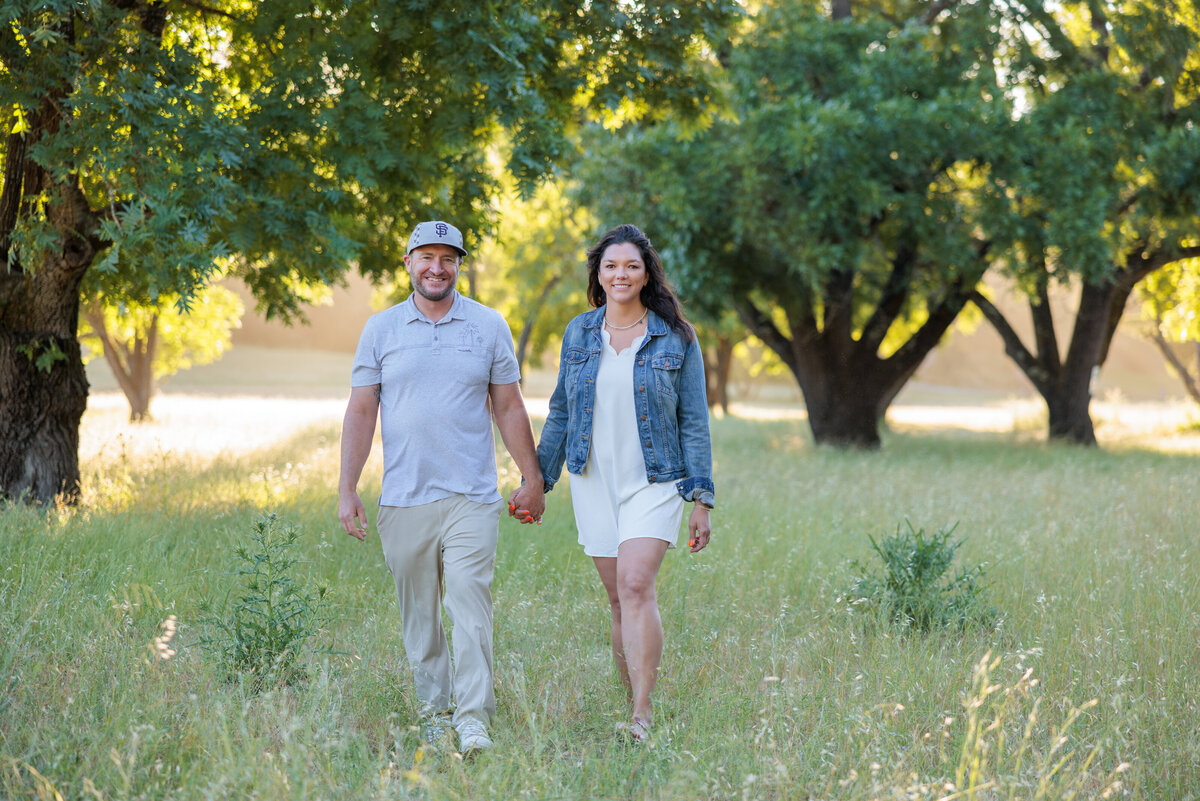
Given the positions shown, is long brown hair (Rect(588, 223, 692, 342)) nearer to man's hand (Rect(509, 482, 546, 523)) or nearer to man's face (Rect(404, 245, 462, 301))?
man's face (Rect(404, 245, 462, 301))

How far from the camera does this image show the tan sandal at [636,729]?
3.79m

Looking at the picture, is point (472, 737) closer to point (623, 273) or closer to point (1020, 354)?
point (623, 273)

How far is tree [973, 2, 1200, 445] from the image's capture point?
1344 cm

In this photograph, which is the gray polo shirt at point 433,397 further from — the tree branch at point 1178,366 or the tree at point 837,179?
the tree branch at point 1178,366

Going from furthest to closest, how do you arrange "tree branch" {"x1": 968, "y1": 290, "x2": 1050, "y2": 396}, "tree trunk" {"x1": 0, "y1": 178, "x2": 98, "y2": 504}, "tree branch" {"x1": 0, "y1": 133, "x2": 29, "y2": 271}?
"tree branch" {"x1": 968, "y1": 290, "x2": 1050, "y2": 396}
"tree trunk" {"x1": 0, "y1": 178, "x2": 98, "y2": 504}
"tree branch" {"x1": 0, "y1": 133, "x2": 29, "y2": 271}

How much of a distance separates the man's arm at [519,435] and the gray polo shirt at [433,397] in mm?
85

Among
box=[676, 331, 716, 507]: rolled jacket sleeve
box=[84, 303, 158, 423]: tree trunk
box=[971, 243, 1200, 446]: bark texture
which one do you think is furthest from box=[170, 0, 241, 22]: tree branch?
box=[84, 303, 158, 423]: tree trunk

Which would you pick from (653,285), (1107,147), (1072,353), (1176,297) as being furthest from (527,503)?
(1176,297)

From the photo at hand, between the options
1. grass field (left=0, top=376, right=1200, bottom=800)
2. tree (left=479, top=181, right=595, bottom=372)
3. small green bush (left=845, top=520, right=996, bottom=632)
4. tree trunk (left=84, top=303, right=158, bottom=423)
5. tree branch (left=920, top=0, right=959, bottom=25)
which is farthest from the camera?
tree (left=479, top=181, right=595, bottom=372)

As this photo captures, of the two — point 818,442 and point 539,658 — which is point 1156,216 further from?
point 539,658

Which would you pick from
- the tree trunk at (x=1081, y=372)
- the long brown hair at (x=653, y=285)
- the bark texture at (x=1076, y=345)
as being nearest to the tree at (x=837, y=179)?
the bark texture at (x=1076, y=345)

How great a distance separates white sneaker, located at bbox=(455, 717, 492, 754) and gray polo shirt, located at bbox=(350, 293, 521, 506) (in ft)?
2.89

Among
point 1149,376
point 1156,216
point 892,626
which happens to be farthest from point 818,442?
point 1149,376

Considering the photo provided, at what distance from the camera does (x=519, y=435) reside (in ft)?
13.5
